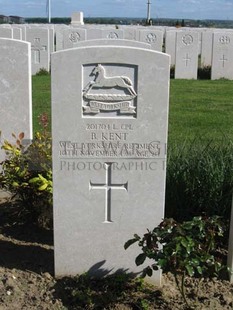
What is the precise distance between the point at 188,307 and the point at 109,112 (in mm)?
1327

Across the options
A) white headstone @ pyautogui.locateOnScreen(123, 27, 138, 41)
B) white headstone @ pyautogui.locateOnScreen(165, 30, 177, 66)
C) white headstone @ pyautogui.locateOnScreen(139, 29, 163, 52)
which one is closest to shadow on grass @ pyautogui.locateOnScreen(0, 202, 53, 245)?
white headstone @ pyautogui.locateOnScreen(139, 29, 163, 52)

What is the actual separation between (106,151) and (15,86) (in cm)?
199

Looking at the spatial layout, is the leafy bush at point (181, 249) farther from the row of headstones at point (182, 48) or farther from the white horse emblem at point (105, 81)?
the row of headstones at point (182, 48)

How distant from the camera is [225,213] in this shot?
4.41m

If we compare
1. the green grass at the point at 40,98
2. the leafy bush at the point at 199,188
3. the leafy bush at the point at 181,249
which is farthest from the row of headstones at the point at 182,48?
the leafy bush at the point at 181,249

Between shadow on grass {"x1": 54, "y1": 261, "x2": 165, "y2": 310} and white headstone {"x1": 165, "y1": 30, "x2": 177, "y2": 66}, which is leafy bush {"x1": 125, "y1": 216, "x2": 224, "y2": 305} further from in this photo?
white headstone {"x1": 165, "y1": 30, "x2": 177, "y2": 66}

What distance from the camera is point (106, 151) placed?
11.3 ft

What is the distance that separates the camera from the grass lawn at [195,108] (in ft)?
25.5

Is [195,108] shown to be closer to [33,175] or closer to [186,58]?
[186,58]

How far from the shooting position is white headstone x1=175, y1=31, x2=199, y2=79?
48.8 feet

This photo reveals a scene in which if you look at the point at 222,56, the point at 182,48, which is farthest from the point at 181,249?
the point at 182,48

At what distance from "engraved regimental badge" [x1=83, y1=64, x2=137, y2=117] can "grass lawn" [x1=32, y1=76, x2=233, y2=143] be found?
2983 mm

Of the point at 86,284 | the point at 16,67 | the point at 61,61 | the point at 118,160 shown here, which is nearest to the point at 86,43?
the point at 61,61

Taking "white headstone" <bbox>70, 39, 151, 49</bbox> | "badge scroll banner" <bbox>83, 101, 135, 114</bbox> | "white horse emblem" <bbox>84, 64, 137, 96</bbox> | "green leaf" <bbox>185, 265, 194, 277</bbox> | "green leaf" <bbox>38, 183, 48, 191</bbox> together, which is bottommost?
"green leaf" <bbox>185, 265, 194, 277</bbox>
